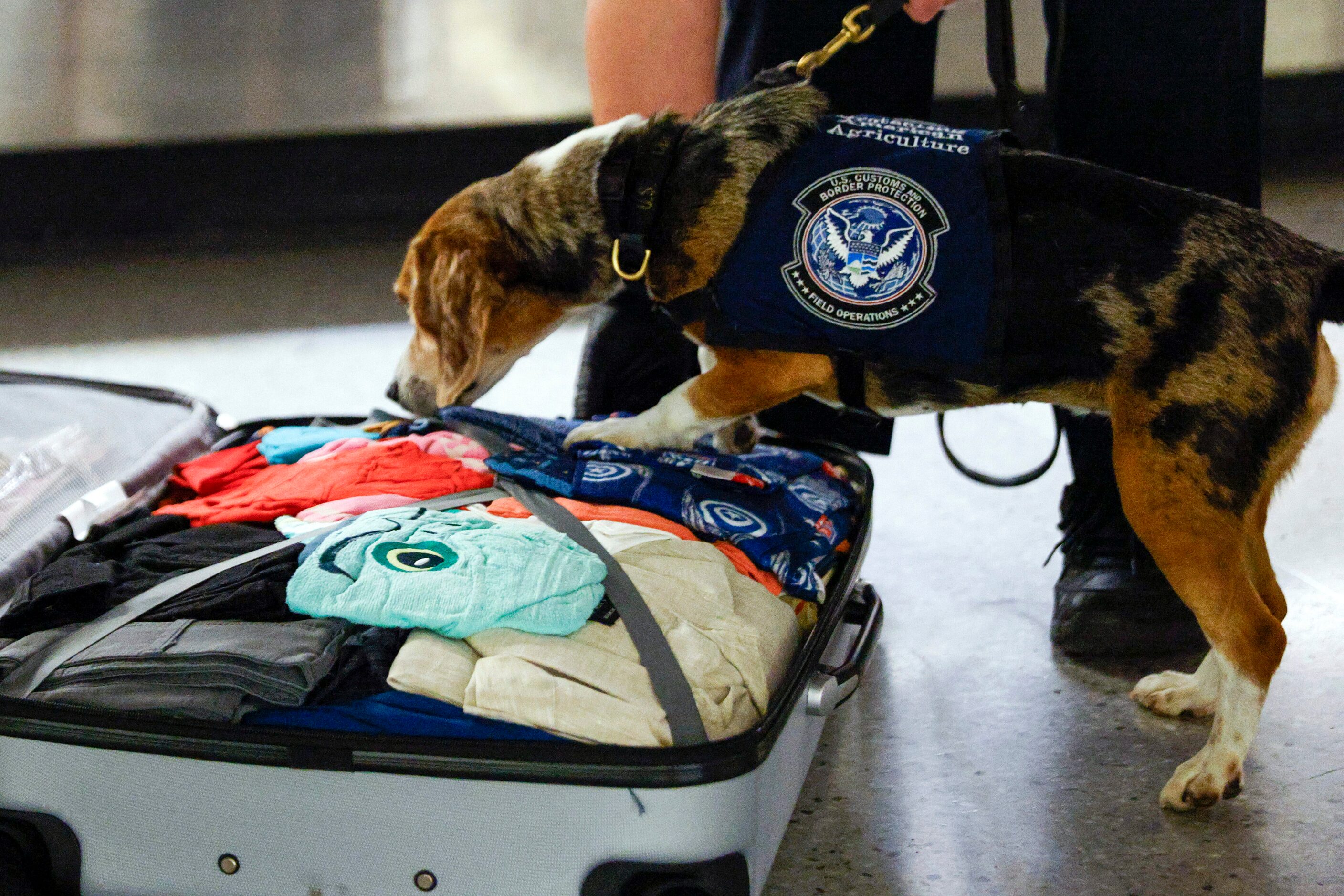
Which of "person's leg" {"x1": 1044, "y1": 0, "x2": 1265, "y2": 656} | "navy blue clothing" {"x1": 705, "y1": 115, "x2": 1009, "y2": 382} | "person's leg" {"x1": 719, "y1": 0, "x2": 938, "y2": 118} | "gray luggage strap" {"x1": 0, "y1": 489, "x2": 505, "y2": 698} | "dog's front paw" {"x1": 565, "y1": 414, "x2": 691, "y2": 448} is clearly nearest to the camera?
"gray luggage strap" {"x1": 0, "y1": 489, "x2": 505, "y2": 698}

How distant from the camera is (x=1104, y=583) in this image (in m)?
2.14

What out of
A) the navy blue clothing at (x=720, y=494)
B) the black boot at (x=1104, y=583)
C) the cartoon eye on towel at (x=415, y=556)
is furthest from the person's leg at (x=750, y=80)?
the cartoon eye on towel at (x=415, y=556)

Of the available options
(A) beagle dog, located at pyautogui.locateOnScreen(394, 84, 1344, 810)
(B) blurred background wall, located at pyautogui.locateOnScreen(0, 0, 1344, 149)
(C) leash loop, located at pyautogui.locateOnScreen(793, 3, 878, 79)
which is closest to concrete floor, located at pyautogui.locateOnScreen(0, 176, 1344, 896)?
(A) beagle dog, located at pyautogui.locateOnScreen(394, 84, 1344, 810)

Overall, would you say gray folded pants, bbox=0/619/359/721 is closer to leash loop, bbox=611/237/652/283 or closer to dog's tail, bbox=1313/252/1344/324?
leash loop, bbox=611/237/652/283

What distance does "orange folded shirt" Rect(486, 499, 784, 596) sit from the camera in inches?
67.2

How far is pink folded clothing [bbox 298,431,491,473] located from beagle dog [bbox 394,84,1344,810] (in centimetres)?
34

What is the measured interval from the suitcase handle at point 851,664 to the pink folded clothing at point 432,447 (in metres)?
0.61

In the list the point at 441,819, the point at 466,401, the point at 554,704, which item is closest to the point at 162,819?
the point at 441,819

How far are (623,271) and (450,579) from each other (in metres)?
0.63

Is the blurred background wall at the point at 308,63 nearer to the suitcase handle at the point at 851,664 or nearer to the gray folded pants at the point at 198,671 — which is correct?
the suitcase handle at the point at 851,664

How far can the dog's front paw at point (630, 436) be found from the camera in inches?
75.7

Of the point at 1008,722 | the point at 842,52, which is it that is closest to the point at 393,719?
the point at 1008,722

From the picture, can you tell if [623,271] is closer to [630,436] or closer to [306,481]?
[630,436]

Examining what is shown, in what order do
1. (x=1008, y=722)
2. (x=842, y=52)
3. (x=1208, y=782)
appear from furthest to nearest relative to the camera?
(x=842, y=52) → (x=1008, y=722) → (x=1208, y=782)
